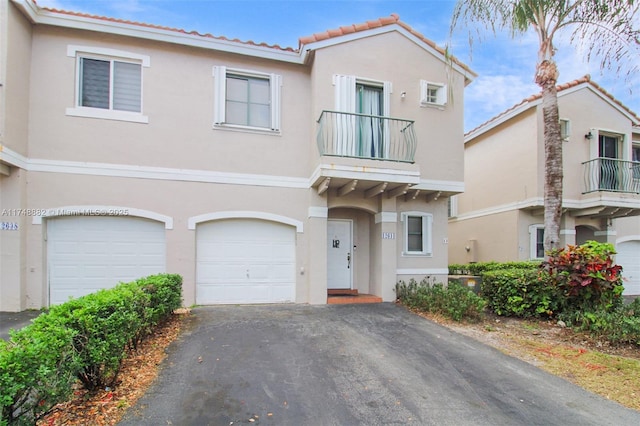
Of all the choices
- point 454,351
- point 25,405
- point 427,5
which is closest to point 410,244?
point 454,351

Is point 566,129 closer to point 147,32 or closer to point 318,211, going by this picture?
point 318,211

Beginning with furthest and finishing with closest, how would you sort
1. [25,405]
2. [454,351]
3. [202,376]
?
[454,351]
[202,376]
[25,405]

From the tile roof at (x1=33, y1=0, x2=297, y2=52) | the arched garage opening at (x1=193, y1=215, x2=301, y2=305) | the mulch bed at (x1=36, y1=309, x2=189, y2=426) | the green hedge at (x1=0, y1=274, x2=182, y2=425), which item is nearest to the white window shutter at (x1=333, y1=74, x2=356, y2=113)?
the tile roof at (x1=33, y1=0, x2=297, y2=52)

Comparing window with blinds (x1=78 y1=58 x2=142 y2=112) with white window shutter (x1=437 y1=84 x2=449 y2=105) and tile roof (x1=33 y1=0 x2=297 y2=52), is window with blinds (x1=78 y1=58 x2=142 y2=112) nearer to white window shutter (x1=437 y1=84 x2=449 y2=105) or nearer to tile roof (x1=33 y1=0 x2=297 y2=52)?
tile roof (x1=33 y1=0 x2=297 y2=52)

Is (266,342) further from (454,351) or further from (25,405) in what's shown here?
(25,405)

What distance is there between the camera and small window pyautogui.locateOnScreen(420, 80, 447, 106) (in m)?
9.73

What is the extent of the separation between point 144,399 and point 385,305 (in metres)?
6.29

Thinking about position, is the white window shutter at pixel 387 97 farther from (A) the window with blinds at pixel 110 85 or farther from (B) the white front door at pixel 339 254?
(A) the window with blinds at pixel 110 85

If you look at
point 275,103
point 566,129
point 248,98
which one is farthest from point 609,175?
point 248,98

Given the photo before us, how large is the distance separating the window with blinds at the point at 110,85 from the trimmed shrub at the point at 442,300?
8242 millimetres

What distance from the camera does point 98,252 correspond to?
8.00 m

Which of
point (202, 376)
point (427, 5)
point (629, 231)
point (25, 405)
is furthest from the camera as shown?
point (629, 231)

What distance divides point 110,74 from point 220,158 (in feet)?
10.5

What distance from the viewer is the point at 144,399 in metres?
3.90
